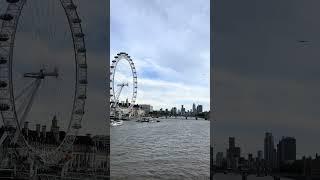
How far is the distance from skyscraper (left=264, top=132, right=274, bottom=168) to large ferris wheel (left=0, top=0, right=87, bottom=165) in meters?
3.54

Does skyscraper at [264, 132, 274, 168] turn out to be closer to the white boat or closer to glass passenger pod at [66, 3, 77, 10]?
glass passenger pod at [66, 3, 77, 10]

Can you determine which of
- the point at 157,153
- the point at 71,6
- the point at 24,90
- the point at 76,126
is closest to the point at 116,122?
the point at 157,153

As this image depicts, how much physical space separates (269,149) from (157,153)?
36.6ft

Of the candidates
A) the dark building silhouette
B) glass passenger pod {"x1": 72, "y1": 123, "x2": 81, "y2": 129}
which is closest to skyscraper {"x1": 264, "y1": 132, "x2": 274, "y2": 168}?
the dark building silhouette

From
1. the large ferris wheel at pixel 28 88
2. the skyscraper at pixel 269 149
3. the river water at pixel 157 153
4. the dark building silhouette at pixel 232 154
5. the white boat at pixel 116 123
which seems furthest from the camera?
the white boat at pixel 116 123

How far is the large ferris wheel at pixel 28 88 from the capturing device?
10.5 m

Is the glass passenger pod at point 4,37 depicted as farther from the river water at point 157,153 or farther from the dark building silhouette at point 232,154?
the river water at point 157,153

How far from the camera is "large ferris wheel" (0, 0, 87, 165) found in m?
10.5

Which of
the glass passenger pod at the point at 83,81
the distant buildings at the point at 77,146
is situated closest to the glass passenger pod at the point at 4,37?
the distant buildings at the point at 77,146

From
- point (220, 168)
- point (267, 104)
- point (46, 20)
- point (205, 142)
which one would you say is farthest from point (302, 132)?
point (205, 142)

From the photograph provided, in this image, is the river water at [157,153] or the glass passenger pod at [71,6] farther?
the river water at [157,153]

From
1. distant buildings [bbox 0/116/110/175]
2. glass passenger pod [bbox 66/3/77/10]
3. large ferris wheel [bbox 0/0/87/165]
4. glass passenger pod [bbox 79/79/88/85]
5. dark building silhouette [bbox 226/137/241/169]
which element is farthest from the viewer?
glass passenger pod [bbox 79/79/88/85]

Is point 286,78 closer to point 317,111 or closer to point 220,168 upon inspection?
point 317,111

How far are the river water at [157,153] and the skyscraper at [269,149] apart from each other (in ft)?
19.8
